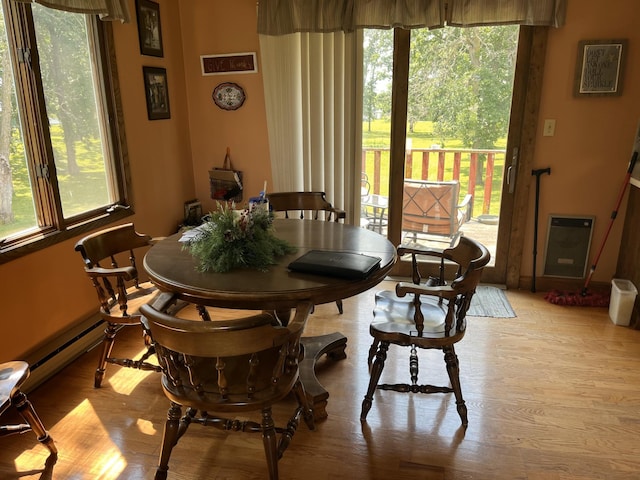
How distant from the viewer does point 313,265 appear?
6.13ft

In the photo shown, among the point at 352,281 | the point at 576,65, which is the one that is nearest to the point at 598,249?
the point at 576,65

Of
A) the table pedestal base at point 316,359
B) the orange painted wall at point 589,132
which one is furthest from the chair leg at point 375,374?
the orange painted wall at point 589,132

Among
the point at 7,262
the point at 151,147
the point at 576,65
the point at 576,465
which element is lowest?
the point at 576,465

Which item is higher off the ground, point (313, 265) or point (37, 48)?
point (37, 48)

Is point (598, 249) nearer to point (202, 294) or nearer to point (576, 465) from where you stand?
point (576, 465)

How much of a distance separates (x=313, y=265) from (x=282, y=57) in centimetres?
222

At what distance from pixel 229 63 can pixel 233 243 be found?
→ 7.42ft

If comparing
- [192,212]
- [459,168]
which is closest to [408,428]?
[459,168]

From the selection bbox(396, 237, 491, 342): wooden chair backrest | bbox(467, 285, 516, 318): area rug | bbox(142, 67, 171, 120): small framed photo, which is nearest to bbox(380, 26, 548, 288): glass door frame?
bbox(467, 285, 516, 318): area rug

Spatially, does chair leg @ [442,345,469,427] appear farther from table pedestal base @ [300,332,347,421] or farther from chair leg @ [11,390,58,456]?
chair leg @ [11,390,58,456]

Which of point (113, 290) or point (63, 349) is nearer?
point (113, 290)

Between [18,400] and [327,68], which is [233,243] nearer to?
[18,400]

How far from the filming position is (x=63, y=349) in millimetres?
2602

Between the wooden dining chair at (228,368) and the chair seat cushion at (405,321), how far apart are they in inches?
17.9
